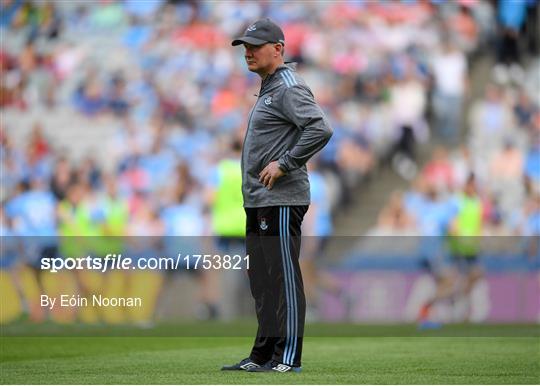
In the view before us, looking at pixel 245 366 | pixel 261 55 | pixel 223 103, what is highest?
pixel 223 103

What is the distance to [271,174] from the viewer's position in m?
6.76

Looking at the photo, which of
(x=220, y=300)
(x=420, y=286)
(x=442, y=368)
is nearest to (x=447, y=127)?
(x=420, y=286)

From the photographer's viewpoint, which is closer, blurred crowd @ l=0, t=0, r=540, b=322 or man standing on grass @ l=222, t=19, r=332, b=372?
man standing on grass @ l=222, t=19, r=332, b=372

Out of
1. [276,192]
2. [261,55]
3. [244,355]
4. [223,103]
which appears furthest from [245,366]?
[223,103]

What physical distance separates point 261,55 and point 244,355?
253 centimetres

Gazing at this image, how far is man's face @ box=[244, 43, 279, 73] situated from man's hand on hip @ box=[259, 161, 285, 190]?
1.91 feet

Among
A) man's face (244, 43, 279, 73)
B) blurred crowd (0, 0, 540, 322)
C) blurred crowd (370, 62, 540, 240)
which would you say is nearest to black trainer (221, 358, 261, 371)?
man's face (244, 43, 279, 73)

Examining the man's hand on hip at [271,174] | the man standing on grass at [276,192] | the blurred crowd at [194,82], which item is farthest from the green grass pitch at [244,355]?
the blurred crowd at [194,82]

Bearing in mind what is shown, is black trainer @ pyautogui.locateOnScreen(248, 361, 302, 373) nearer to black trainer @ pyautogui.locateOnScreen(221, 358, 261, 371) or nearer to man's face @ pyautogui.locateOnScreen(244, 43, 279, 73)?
black trainer @ pyautogui.locateOnScreen(221, 358, 261, 371)

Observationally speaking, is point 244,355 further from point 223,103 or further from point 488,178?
point 223,103

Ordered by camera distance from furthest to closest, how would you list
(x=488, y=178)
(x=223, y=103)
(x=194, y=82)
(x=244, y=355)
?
(x=194, y=82), (x=223, y=103), (x=488, y=178), (x=244, y=355)

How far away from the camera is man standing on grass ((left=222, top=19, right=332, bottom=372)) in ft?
22.5

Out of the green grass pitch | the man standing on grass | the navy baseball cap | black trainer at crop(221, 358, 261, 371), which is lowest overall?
the green grass pitch

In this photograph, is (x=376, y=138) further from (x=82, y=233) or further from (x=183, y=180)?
(x=82, y=233)
